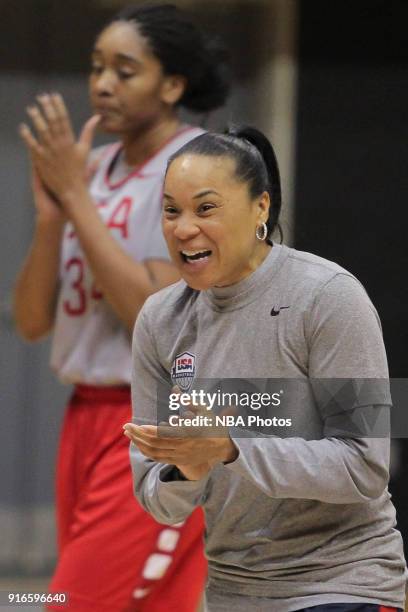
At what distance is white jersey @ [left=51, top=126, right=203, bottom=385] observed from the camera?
2.02 meters

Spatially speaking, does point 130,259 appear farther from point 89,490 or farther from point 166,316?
point 166,316

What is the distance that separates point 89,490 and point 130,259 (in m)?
0.40

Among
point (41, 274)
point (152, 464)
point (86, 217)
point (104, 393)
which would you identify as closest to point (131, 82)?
point (86, 217)

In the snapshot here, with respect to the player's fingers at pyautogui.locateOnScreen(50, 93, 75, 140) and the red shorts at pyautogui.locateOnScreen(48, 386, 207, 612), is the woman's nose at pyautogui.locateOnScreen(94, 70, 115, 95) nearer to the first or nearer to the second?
the player's fingers at pyautogui.locateOnScreen(50, 93, 75, 140)

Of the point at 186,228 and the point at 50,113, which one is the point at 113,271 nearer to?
the point at 50,113

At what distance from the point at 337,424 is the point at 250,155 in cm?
32

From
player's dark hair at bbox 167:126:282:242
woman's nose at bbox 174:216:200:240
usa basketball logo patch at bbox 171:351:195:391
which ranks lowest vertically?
usa basketball logo patch at bbox 171:351:195:391

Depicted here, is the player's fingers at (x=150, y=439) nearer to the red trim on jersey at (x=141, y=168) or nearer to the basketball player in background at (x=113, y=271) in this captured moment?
the basketball player in background at (x=113, y=271)

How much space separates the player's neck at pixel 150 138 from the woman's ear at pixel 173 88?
32mm

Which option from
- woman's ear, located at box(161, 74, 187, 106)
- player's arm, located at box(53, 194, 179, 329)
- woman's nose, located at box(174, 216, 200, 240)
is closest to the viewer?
woman's nose, located at box(174, 216, 200, 240)

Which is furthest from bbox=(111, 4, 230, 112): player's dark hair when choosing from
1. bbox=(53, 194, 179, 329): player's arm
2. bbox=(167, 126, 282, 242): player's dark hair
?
bbox=(167, 126, 282, 242): player's dark hair

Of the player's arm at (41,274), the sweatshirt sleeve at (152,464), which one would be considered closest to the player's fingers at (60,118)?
the player's arm at (41,274)

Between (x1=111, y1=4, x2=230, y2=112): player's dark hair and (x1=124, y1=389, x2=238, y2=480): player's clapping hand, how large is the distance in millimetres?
975

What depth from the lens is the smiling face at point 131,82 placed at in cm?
205
